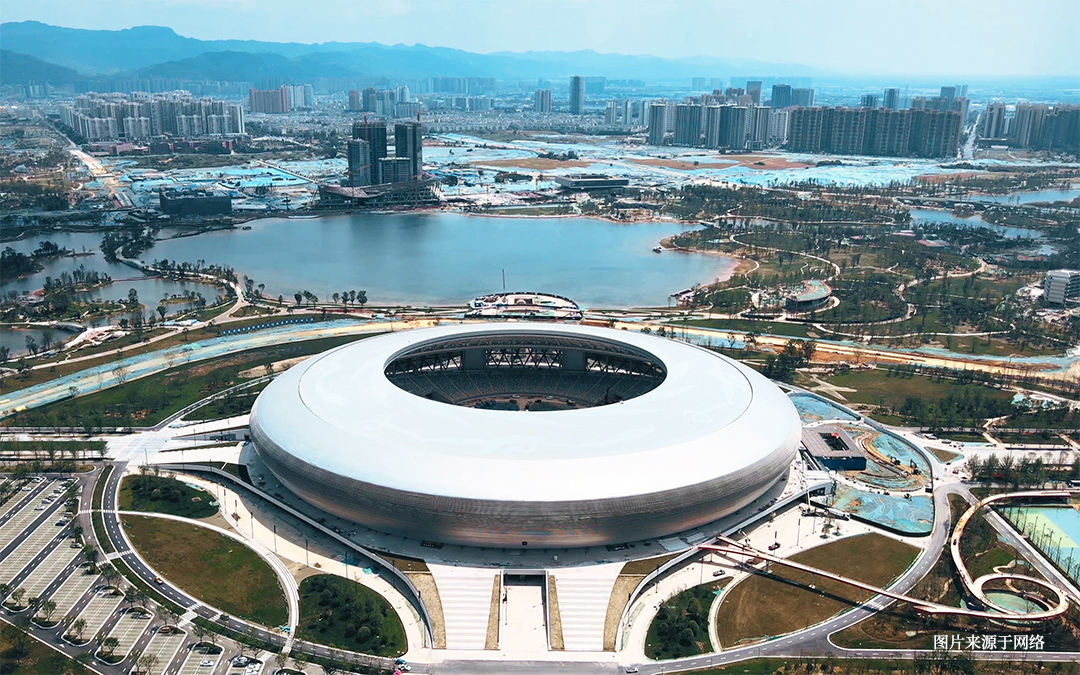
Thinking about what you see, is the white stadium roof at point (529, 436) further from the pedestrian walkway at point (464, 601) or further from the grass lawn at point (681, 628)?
the grass lawn at point (681, 628)

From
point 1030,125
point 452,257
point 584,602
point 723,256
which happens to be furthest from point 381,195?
point 1030,125

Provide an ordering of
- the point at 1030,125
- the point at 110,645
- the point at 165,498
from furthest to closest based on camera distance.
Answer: the point at 1030,125
the point at 165,498
the point at 110,645

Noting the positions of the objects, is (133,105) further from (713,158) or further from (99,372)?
(99,372)

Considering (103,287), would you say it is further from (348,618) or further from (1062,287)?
(1062,287)

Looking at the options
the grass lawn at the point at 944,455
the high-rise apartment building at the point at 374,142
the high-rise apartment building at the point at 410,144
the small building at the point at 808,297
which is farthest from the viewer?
the high-rise apartment building at the point at 410,144

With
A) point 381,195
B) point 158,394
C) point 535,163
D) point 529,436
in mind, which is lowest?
point 158,394

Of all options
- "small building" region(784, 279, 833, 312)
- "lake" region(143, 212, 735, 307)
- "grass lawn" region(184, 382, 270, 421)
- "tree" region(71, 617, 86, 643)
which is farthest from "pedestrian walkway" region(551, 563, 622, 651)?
"small building" region(784, 279, 833, 312)

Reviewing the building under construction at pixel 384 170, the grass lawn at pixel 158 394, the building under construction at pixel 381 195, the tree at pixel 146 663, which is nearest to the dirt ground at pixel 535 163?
the building under construction at pixel 384 170
